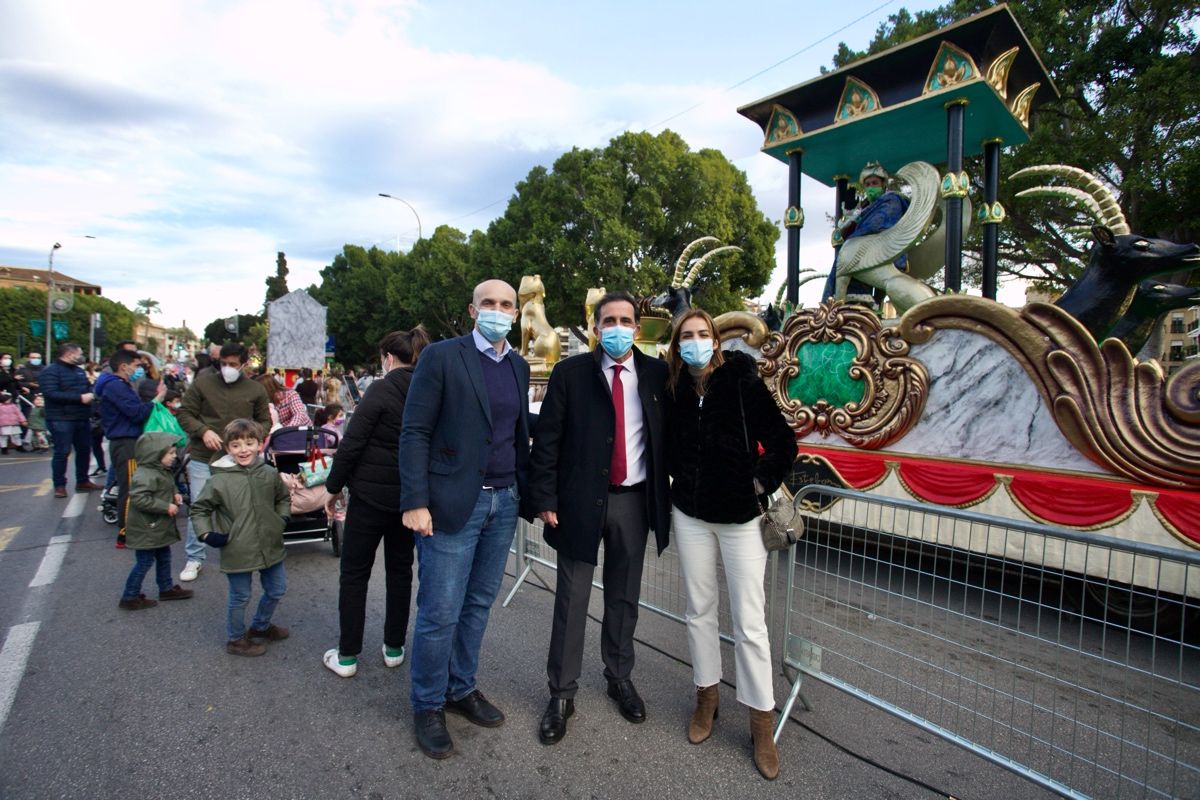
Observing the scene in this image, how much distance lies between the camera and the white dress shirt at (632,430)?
279 cm

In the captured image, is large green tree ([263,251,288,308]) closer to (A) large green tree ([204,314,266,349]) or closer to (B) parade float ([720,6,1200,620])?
(A) large green tree ([204,314,266,349])

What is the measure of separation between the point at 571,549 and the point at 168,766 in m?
1.78

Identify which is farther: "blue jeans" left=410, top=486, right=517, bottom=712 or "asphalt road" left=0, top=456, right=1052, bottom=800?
"blue jeans" left=410, top=486, right=517, bottom=712

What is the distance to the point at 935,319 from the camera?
15.0ft

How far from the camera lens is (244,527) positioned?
345 cm

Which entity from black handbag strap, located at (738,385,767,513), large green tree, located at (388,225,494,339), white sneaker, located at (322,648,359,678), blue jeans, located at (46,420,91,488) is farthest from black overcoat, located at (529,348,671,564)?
large green tree, located at (388,225,494,339)

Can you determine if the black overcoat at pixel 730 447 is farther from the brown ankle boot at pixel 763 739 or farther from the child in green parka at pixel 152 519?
the child in green parka at pixel 152 519

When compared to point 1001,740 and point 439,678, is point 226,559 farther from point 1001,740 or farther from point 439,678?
point 1001,740

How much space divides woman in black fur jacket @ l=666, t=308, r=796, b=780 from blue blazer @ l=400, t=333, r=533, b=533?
88 centimetres

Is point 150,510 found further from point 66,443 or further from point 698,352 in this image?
point 66,443

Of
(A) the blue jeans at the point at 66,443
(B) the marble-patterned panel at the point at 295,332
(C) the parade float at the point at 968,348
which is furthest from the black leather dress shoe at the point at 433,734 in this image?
(B) the marble-patterned panel at the point at 295,332

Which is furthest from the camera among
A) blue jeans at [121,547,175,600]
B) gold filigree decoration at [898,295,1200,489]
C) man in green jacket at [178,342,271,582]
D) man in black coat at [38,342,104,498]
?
man in black coat at [38,342,104,498]

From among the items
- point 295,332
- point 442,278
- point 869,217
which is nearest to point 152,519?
point 869,217

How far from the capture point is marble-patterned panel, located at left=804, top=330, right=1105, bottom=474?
4059 millimetres
